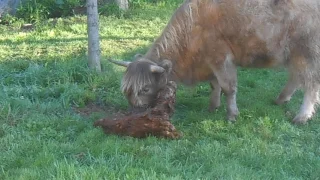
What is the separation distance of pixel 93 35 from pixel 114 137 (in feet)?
9.33

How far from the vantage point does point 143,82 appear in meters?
A: 7.07

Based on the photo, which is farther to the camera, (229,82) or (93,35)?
(93,35)

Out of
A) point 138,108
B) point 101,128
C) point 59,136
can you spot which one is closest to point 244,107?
point 138,108

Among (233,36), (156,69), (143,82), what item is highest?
(233,36)

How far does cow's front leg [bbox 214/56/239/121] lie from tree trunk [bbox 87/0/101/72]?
229 cm

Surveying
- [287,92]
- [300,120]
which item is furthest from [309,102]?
[287,92]

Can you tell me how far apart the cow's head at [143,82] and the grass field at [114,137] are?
560 millimetres

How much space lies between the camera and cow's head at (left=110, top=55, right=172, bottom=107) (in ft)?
23.2

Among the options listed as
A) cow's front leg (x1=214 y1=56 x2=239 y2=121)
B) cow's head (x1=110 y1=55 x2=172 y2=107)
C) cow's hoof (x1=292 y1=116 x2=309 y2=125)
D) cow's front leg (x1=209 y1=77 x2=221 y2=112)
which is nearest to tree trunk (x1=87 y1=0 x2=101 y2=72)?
cow's head (x1=110 y1=55 x2=172 y2=107)

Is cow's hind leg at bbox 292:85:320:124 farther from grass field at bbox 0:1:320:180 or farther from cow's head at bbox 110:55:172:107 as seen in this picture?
cow's head at bbox 110:55:172:107

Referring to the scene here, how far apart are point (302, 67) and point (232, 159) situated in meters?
2.25

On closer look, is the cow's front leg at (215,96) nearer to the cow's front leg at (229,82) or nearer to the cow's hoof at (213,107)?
the cow's hoof at (213,107)

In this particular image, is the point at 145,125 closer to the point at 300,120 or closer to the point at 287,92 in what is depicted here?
the point at 300,120

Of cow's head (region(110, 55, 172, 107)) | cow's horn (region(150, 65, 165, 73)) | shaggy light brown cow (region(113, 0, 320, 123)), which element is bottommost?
cow's head (region(110, 55, 172, 107))
